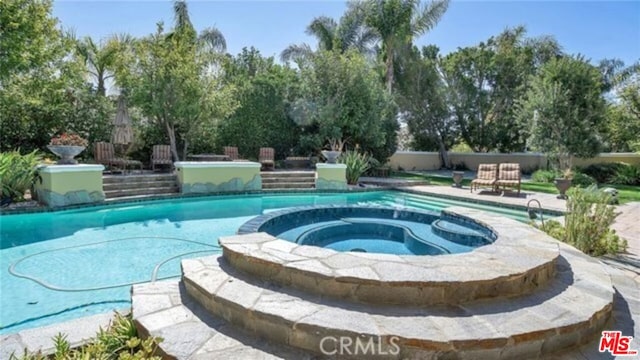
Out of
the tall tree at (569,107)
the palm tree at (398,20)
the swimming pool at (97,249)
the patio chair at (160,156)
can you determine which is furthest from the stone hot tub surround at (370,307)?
the palm tree at (398,20)

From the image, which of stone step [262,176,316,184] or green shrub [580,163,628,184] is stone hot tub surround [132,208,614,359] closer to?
stone step [262,176,316,184]

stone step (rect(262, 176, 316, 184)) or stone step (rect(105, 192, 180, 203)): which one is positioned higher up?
stone step (rect(262, 176, 316, 184))

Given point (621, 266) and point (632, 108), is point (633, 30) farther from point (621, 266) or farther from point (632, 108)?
point (632, 108)

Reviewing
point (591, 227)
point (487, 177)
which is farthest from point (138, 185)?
point (487, 177)

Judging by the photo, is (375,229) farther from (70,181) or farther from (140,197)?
(70,181)

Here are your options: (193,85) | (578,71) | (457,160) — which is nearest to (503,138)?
(457,160)

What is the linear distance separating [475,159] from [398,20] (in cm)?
947

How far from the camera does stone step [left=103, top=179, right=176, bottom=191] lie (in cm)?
919

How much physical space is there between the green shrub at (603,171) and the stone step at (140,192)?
1797 centimetres

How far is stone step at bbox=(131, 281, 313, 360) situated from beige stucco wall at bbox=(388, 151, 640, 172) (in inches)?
698

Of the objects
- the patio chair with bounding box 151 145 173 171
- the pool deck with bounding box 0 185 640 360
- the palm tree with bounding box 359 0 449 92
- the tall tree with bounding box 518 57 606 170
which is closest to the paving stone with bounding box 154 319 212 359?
the pool deck with bounding box 0 185 640 360

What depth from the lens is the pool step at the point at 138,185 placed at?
915cm

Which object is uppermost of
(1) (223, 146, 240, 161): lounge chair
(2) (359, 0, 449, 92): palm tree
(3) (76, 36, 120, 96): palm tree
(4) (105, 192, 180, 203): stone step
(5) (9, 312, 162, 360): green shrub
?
(2) (359, 0, 449, 92): palm tree

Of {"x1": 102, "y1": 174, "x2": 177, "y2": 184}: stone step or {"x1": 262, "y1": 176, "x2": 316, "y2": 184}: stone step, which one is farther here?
{"x1": 262, "y1": 176, "x2": 316, "y2": 184}: stone step
